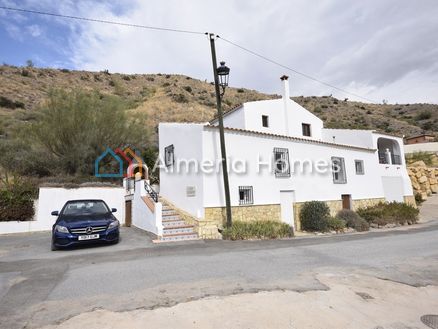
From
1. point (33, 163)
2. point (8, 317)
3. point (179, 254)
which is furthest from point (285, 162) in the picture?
point (33, 163)

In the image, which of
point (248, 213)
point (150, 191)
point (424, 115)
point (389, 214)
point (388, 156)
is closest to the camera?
point (248, 213)

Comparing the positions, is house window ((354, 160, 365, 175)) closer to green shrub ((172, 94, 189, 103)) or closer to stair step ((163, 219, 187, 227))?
stair step ((163, 219, 187, 227))

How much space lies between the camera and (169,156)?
1451 centimetres

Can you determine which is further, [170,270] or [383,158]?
[383,158]

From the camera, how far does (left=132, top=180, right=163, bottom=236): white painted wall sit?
10945mm

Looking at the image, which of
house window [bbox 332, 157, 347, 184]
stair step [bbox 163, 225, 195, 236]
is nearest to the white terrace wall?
stair step [bbox 163, 225, 195, 236]

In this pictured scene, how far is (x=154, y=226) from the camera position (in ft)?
36.7

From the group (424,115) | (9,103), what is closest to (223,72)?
(9,103)

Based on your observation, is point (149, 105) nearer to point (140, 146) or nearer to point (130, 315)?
point (140, 146)

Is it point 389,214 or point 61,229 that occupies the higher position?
point 61,229

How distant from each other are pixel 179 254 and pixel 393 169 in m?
19.1

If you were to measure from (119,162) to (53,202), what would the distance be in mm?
4818

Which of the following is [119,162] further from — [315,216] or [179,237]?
[315,216]

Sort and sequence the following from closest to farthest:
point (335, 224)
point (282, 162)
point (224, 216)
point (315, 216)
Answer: point (224, 216), point (315, 216), point (335, 224), point (282, 162)
